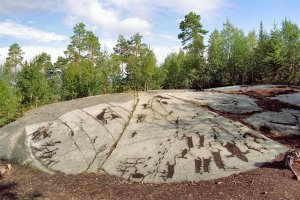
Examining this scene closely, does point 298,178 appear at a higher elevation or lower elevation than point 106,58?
lower

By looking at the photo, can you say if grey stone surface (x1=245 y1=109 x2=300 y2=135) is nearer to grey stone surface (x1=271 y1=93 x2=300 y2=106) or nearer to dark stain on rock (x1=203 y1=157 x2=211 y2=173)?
grey stone surface (x1=271 y1=93 x2=300 y2=106)

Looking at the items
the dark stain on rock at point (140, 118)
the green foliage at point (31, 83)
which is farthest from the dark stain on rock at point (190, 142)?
the green foliage at point (31, 83)

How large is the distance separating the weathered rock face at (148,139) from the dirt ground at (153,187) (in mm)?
511

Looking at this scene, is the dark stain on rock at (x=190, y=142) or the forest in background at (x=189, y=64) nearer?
the dark stain on rock at (x=190, y=142)

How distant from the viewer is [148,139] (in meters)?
16.0

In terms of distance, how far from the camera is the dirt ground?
11.7 meters

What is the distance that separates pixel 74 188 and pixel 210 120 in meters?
7.81

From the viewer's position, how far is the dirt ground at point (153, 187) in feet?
38.3

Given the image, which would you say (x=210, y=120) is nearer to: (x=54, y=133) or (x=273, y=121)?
(x=273, y=121)

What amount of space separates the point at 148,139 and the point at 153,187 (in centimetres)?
364

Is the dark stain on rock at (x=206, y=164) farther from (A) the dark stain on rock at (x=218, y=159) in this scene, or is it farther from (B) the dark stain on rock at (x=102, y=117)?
(B) the dark stain on rock at (x=102, y=117)

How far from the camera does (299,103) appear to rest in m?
19.8

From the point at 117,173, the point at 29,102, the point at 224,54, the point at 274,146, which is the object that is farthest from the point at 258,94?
the point at 224,54

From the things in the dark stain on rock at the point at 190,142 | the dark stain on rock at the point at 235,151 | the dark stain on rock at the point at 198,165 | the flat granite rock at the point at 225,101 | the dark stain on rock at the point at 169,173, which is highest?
the flat granite rock at the point at 225,101
